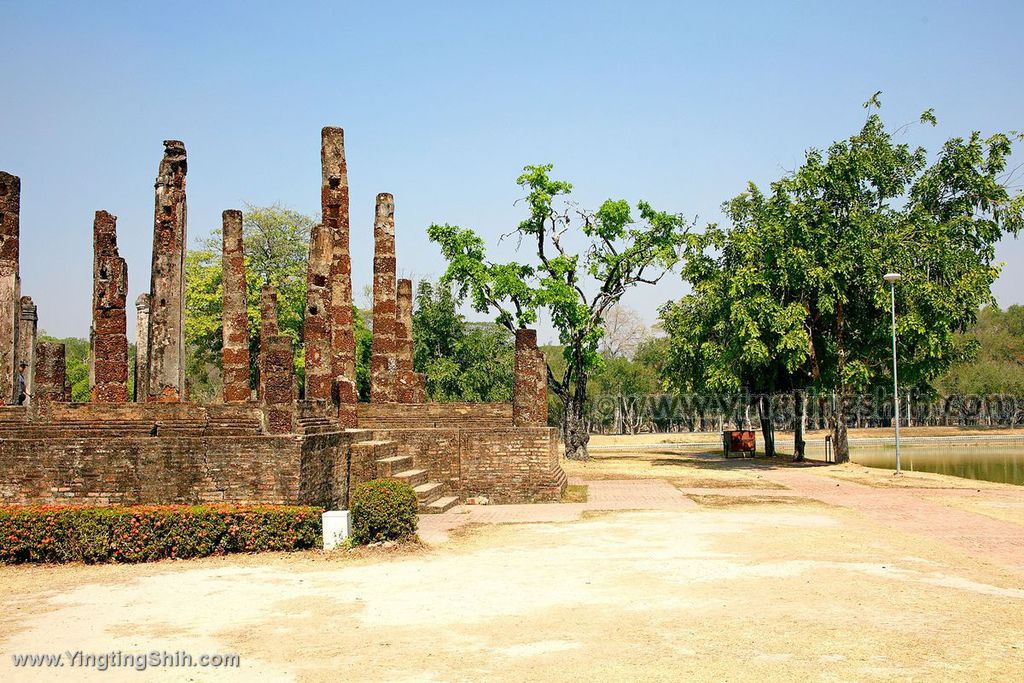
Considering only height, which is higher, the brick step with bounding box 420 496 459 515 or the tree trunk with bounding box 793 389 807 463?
the tree trunk with bounding box 793 389 807 463

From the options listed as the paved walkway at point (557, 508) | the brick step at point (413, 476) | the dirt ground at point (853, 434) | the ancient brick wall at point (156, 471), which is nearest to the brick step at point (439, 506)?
the paved walkway at point (557, 508)

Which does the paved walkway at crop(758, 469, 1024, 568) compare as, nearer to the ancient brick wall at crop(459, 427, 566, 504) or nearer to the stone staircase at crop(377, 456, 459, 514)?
the ancient brick wall at crop(459, 427, 566, 504)

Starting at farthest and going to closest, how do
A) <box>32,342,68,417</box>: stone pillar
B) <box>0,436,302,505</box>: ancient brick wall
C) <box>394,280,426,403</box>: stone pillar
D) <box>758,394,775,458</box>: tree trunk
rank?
<box>758,394,775,458</box>: tree trunk < <box>394,280,426,403</box>: stone pillar < <box>32,342,68,417</box>: stone pillar < <box>0,436,302,505</box>: ancient brick wall

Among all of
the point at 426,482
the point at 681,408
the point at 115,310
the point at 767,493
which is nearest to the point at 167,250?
the point at 115,310

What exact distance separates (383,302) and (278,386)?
8.26 metres

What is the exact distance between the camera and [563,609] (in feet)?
29.5

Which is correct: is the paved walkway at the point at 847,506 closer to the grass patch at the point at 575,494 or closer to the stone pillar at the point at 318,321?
the grass patch at the point at 575,494

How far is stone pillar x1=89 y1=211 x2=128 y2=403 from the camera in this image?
19.2 m

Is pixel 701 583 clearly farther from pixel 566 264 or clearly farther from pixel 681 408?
pixel 681 408

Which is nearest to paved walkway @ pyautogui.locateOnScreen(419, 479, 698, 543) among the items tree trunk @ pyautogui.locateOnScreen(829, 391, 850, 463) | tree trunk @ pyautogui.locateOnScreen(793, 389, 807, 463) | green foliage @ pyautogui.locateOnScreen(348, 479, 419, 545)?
green foliage @ pyautogui.locateOnScreen(348, 479, 419, 545)

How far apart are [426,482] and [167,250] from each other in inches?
295

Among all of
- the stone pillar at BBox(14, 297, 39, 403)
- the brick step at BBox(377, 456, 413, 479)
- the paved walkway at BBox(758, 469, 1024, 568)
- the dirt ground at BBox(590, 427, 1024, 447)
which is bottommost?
the dirt ground at BBox(590, 427, 1024, 447)

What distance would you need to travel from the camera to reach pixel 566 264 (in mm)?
33562

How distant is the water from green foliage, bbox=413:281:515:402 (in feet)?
54.4
